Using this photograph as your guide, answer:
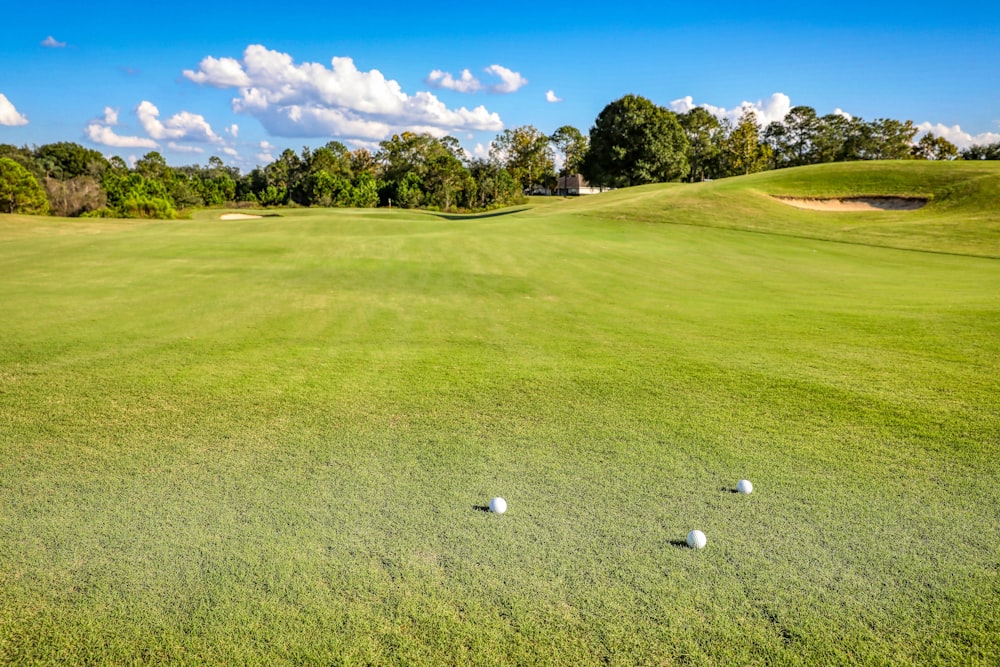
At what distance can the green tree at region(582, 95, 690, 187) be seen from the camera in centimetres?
7613

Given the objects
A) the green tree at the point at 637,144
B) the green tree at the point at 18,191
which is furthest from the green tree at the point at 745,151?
the green tree at the point at 18,191

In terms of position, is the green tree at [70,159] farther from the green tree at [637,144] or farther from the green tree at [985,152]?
the green tree at [985,152]

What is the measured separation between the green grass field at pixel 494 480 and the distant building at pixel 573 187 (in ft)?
361

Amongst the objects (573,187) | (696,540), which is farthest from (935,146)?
(696,540)

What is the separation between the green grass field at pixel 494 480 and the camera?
354cm

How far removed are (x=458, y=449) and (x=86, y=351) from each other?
6695 millimetres

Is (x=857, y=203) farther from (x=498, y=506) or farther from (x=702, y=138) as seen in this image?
(x=702, y=138)

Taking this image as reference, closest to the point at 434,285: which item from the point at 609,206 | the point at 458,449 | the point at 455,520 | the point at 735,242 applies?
the point at 458,449

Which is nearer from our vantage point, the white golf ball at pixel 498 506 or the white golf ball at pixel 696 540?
Answer: the white golf ball at pixel 696 540

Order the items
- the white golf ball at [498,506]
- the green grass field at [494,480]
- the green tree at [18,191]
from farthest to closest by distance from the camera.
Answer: the green tree at [18,191] → the white golf ball at [498,506] → the green grass field at [494,480]

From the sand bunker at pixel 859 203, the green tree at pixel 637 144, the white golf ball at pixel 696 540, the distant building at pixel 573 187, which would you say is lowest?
the white golf ball at pixel 696 540

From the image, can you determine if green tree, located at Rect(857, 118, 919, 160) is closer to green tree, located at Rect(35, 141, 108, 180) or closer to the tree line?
the tree line

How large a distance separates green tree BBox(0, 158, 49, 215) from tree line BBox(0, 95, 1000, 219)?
519 cm

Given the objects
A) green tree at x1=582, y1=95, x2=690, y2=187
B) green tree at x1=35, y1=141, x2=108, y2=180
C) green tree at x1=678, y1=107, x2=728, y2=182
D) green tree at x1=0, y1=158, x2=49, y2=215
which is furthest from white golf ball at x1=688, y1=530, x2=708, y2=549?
green tree at x1=35, y1=141, x2=108, y2=180
